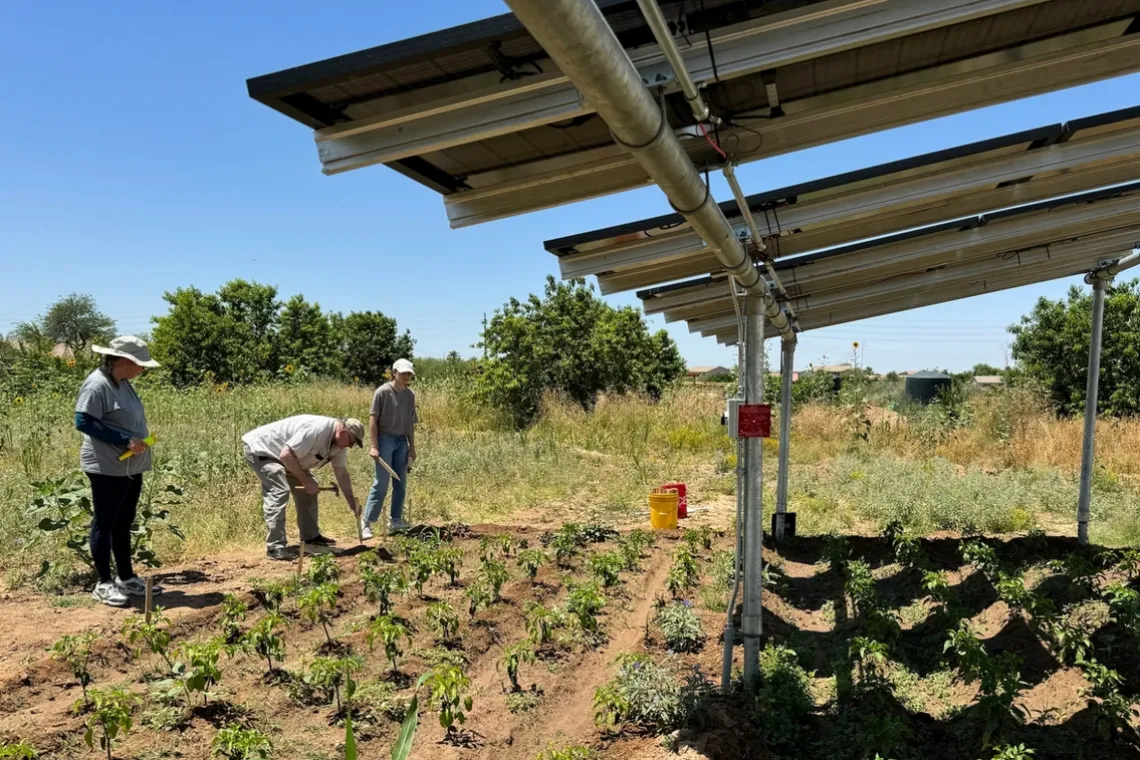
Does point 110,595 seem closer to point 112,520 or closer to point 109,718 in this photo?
point 112,520

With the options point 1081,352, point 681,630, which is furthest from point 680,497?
point 1081,352

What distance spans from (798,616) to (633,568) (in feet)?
5.14

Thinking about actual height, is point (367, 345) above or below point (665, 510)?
above

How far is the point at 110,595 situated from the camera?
226 inches

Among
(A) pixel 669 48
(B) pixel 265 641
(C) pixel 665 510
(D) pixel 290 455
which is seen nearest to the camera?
(A) pixel 669 48

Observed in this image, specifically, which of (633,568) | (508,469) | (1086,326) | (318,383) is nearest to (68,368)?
(318,383)

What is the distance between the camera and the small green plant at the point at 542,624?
5.04 meters

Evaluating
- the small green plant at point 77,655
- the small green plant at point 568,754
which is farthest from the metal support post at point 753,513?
the small green plant at point 77,655

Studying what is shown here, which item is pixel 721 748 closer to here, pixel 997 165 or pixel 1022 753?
pixel 1022 753

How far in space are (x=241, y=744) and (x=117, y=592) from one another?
303 cm

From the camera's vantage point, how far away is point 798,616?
237 inches

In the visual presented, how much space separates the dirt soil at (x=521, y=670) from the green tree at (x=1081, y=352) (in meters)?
12.6

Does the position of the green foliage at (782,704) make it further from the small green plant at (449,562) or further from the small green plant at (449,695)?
the small green plant at (449,562)

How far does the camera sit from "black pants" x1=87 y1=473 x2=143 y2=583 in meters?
5.61
